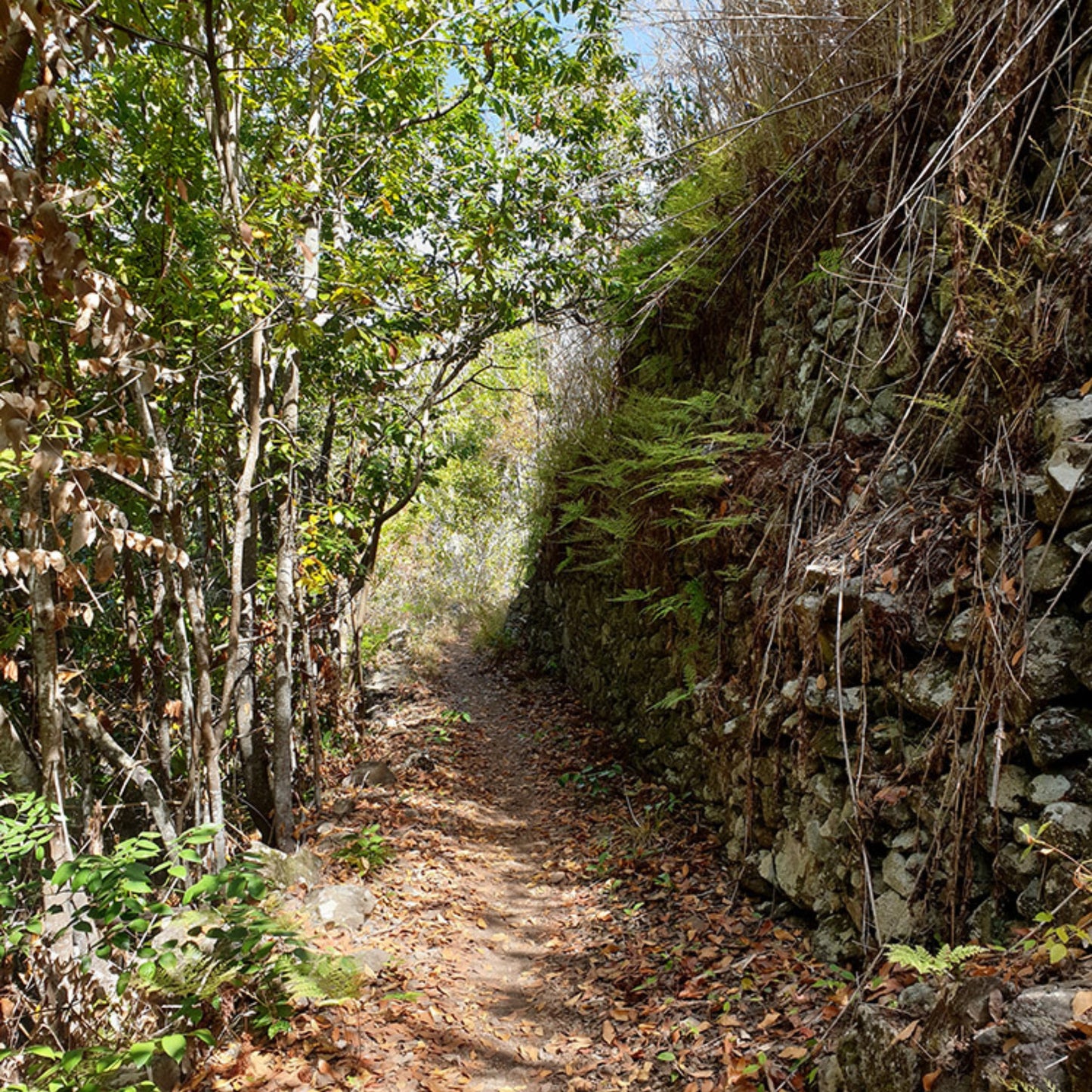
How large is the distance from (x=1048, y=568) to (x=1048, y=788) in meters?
0.81

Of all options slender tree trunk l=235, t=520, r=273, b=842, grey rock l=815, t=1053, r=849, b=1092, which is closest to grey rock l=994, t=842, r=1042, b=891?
grey rock l=815, t=1053, r=849, b=1092

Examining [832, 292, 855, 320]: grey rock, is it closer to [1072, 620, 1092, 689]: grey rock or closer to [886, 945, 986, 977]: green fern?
[1072, 620, 1092, 689]: grey rock

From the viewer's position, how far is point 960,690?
3.02 meters

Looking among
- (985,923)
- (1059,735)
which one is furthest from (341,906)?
(1059,735)

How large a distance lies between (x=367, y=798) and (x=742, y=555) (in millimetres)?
3879

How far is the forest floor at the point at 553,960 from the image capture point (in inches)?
128

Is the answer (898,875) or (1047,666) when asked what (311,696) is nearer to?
(898,875)

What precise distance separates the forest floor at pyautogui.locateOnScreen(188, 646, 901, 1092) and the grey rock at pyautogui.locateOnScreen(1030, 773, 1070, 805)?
902 millimetres

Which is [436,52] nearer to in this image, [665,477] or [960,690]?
[665,477]

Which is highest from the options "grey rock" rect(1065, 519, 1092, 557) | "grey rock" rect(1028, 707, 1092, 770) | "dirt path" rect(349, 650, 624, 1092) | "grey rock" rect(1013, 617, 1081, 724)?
"grey rock" rect(1065, 519, 1092, 557)

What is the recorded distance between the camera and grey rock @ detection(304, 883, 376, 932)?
4.49 meters

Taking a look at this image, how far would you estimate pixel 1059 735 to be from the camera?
8.80 ft

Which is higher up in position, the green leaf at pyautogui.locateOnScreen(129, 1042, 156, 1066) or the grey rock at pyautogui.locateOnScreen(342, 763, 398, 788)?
the green leaf at pyautogui.locateOnScreen(129, 1042, 156, 1066)

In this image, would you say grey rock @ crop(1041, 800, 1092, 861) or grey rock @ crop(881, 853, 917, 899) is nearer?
grey rock @ crop(1041, 800, 1092, 861)
